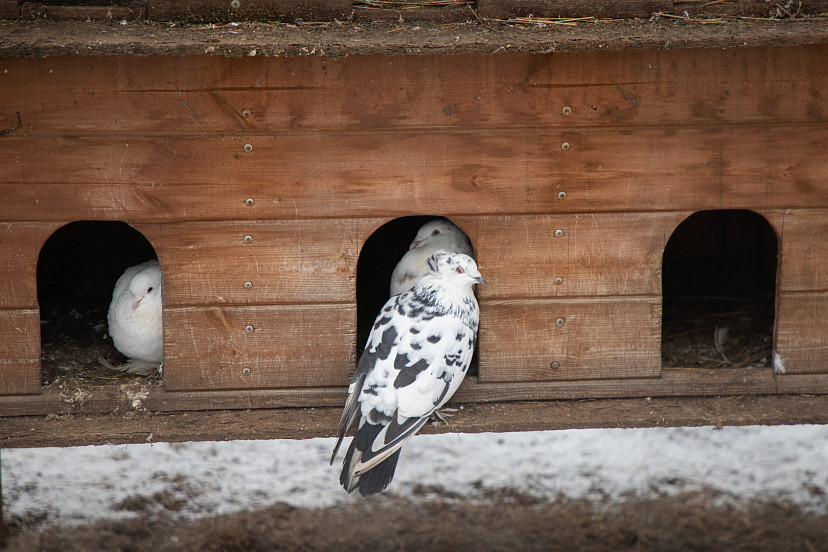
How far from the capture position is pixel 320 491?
3369mm

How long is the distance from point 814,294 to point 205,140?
1.79 meters

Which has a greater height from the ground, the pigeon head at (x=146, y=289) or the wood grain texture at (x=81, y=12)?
the wood grain texture at (x=81, y=12)

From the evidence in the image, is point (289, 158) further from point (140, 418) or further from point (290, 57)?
point (140, 418)

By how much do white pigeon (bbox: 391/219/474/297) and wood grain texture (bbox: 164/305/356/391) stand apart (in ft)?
1.11

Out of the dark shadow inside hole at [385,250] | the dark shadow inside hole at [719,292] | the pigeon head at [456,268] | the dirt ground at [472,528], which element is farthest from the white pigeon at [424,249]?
the dirt ground at [472,528]

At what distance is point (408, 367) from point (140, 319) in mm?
873

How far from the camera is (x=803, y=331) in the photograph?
254 cm

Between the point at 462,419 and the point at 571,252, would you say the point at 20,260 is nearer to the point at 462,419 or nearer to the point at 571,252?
the point at 462,419

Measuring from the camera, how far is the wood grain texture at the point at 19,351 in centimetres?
238

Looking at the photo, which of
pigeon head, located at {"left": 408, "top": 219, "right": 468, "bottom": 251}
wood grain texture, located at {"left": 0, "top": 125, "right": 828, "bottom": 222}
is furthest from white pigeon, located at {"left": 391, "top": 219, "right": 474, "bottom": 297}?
wood grain texture, located at {"left": 0, "top": 125, "right": 828, "bottom": 222}

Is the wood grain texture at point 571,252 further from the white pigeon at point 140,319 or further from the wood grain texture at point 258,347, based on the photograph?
the white pigeon at point 140,319

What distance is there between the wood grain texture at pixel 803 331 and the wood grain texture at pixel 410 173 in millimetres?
293

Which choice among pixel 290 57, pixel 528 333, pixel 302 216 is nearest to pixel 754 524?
pixel 528 333

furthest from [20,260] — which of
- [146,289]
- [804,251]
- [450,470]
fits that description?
[804,251]
